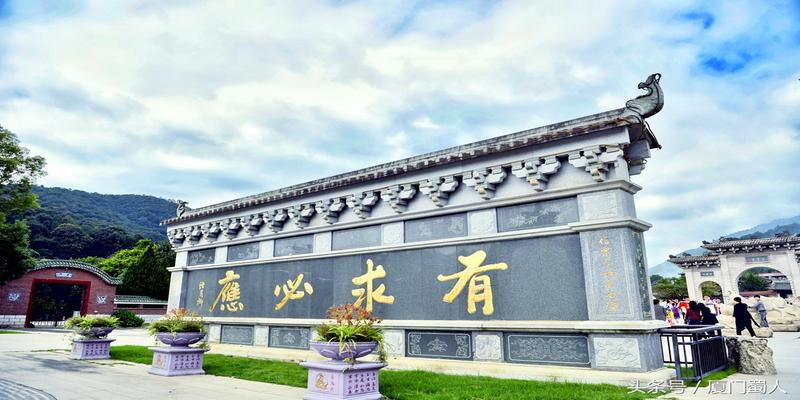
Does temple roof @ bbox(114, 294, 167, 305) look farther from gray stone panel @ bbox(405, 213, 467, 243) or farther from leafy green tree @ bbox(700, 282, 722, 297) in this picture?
Answer: leafy green tree @ bbox(700, 282, 722, 297)

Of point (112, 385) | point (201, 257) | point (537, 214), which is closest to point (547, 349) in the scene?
point (537, 214)

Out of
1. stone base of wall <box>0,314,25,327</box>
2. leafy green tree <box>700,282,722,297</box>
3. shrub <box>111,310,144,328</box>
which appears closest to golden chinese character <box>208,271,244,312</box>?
shrub <box>111,310,144,328</box>

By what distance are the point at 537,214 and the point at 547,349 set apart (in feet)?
6.59

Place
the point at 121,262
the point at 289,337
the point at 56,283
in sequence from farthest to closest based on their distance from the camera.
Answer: the point at 121,262
the point at 56,283
the point at 289,337

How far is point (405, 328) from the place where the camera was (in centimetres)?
809

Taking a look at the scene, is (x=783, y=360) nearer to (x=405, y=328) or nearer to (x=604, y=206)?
(x=604, y=206)

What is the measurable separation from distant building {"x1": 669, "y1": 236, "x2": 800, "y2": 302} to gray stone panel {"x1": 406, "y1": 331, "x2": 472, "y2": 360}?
2366 cm

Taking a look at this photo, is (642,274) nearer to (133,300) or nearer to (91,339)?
(91,339)

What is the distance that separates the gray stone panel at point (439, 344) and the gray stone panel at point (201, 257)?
6814mm

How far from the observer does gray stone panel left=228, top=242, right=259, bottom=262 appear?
37.2 feet

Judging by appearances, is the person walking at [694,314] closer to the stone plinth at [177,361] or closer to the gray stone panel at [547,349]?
the gray stone panel at [547,349]

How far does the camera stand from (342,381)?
514 cm

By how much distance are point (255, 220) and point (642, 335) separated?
339 inches

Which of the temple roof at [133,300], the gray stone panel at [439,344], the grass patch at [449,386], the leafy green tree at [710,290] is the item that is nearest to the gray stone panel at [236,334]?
the grass patch at [449,386]
